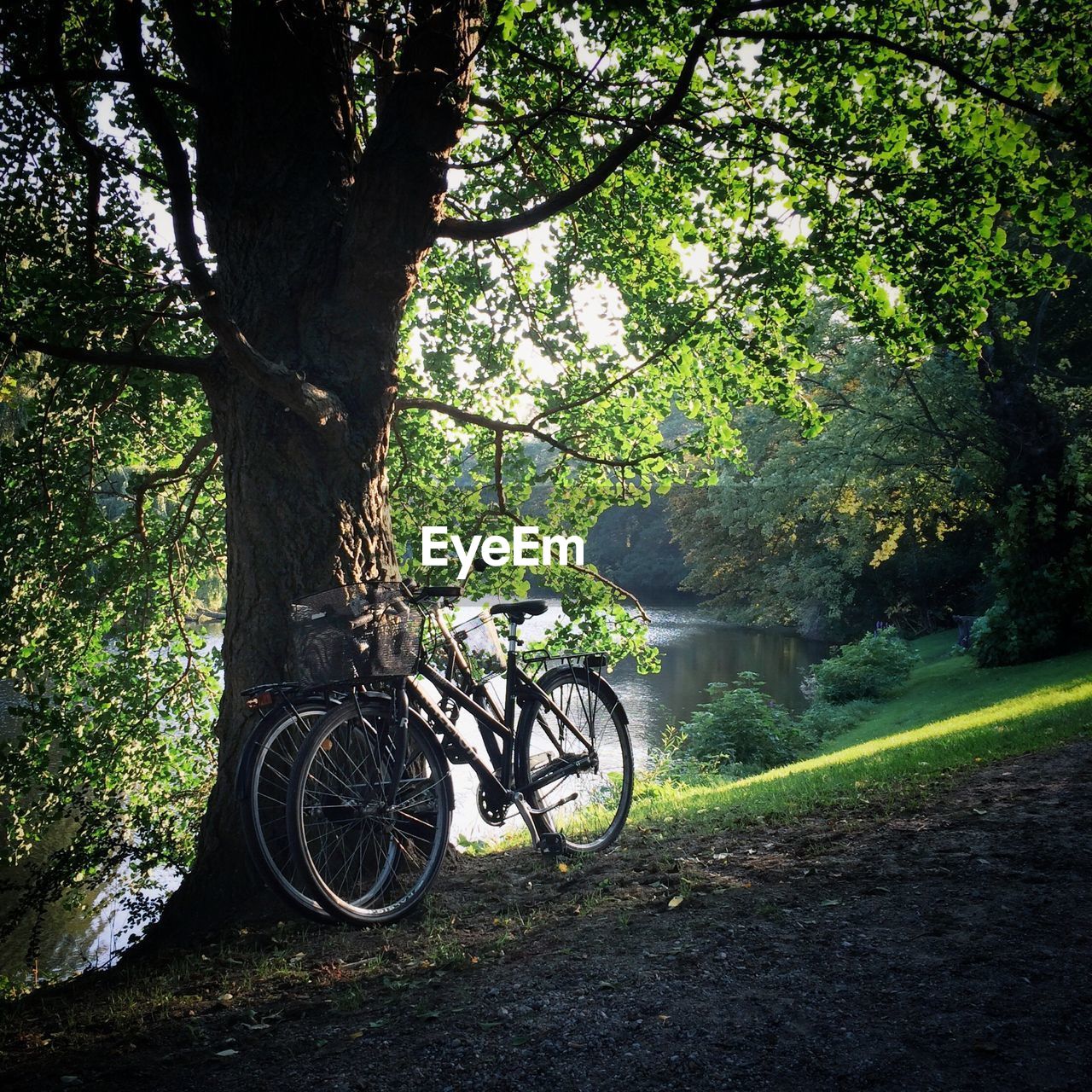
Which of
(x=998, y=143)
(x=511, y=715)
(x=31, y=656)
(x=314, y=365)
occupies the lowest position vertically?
(x=511, y=715)

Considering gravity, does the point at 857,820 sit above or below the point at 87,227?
below

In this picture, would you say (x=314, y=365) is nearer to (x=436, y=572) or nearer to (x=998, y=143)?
(x=436, y=572)

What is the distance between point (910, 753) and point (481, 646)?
16.0ft

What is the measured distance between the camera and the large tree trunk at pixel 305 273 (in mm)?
4367

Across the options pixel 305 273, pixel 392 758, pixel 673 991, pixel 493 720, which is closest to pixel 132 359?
pixel 305 273

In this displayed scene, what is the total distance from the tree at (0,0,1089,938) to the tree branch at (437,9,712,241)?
2cm

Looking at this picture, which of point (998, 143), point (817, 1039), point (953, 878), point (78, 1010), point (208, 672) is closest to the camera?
point (817, 1039)

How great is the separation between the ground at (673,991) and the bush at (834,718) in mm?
12343

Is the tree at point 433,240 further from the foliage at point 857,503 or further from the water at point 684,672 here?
the foliage at point 857,503

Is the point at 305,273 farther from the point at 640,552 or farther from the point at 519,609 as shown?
the point at 640,552

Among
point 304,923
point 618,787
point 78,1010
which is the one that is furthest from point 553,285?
point 78,1010

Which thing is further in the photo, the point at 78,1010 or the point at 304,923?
the point at 304,923

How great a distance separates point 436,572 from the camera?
23.7 feet

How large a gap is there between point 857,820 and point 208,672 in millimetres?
5420
